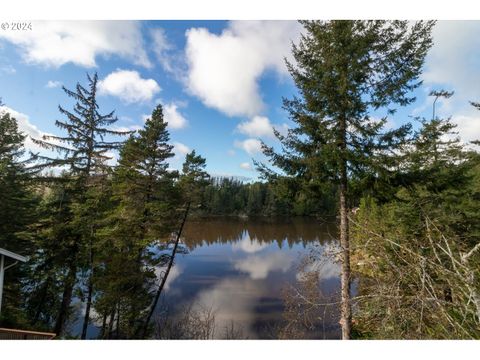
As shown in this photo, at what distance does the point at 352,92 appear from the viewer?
213 inches

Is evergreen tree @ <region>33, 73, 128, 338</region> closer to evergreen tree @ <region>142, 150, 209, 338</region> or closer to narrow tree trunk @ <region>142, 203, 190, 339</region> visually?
narrow tree trunk @ <region>142, 203, 190, 339</region>

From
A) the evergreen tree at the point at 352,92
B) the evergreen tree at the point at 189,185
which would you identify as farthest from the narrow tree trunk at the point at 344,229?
the evergreen tree at the point at 189,185

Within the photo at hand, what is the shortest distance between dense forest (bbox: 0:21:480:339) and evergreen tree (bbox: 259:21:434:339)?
0.09ft

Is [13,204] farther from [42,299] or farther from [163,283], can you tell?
[163,283]

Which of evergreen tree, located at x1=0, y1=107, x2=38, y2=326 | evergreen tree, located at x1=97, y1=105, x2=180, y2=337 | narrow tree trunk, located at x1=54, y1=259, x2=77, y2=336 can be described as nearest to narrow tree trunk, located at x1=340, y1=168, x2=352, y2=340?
evergreen tree, located at x1=97, y1=105, x2=180, y2=337

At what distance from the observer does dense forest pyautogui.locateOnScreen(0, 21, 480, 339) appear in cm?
255

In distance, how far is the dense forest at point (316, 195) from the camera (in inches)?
100

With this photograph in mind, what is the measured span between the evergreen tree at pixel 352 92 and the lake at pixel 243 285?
4.80ft

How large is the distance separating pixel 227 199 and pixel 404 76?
44.6m

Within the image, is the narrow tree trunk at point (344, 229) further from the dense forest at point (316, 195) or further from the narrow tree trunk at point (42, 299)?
the narrow tree trunk at point (42, 299)

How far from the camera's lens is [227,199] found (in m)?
49.0
